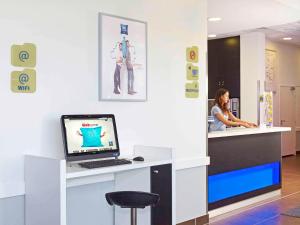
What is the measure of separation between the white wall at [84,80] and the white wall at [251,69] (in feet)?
14.0

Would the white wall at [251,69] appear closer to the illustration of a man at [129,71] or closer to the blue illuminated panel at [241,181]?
the blue illuminated panel at [241,181]

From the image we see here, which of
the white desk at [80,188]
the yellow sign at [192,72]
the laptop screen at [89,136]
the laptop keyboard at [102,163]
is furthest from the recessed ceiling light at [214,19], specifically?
the laptop keyboard at [102,163]

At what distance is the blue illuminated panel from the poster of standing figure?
1.80 m

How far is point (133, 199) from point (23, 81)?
1.23 metres

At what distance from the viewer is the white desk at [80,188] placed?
2.66 metres

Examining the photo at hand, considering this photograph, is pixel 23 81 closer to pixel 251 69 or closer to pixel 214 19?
pixel 214 19

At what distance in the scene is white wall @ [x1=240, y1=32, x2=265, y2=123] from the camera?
8.62 meters

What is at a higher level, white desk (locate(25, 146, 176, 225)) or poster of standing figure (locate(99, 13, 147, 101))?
→ poster of standing figure (locate(99, 13, 147, 101))

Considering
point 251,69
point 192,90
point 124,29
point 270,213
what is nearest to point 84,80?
point 124,29

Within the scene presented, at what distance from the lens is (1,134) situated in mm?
2895

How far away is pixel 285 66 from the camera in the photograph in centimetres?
1053

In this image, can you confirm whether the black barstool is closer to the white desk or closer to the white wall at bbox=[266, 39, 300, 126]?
→ the white desk

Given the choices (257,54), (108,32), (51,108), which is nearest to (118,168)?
(51,108)

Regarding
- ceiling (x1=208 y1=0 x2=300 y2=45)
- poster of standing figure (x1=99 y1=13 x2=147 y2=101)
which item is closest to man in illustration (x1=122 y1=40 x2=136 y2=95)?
poster of standing figure (x1=99 y1=13 x2=147 y2=101)
